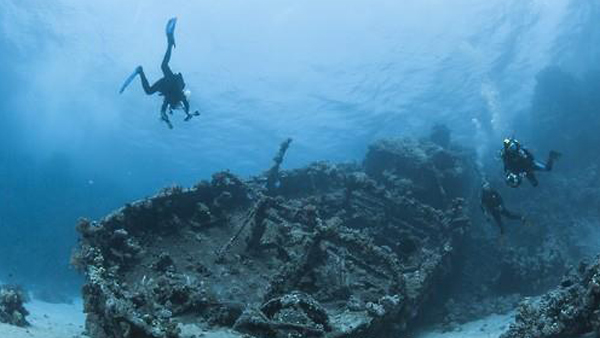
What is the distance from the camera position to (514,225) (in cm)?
2028

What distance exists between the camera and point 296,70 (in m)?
36.3

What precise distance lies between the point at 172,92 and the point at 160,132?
162 ft

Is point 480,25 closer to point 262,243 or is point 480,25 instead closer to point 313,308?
point 262,243

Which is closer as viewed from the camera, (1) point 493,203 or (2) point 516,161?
(2) point 516,161

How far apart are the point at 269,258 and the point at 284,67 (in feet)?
90.5

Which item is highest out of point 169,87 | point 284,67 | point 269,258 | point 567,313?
point 284,67

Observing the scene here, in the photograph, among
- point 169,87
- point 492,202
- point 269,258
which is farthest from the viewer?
point 492,202

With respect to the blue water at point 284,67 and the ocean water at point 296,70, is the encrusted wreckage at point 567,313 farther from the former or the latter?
the blue water at point 284,67

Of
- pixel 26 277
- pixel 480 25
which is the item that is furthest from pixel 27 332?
pixel 26 277

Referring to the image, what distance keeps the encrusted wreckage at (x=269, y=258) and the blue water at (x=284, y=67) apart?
16.1m

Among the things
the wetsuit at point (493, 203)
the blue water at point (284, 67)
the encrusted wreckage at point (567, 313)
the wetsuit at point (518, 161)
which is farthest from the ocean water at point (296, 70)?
the encrusted wreckage at point (567, 313)

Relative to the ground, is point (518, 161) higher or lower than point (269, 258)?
higher

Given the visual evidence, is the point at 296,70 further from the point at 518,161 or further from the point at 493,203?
the point at 518,161

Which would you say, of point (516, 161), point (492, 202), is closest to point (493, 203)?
point (492, 202)
